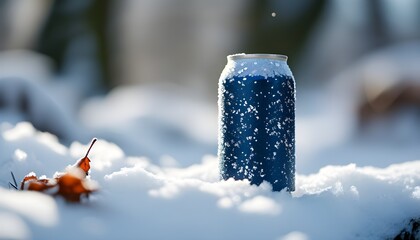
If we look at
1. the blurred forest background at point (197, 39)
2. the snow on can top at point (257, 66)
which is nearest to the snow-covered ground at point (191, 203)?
the snow on can top at point (257, 66)

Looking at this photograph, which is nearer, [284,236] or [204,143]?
[284,236]

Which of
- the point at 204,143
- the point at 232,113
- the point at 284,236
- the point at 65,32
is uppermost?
the point at 65,32

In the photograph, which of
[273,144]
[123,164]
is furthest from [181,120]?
[273,144]

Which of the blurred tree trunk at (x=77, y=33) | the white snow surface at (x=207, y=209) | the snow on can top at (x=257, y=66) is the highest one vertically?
the blurred tree trunk at (x=77, y=33)

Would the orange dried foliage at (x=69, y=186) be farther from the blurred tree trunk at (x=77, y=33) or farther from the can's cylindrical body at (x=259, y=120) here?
the blurred tree trunk at (x=77, y=33)

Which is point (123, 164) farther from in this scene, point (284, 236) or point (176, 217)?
point (284, 236)

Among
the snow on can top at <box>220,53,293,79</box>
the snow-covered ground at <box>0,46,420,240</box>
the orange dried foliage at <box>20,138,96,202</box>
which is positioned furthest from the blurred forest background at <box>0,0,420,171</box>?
the orange dried foliage at <box>20,138,96,202</box>
